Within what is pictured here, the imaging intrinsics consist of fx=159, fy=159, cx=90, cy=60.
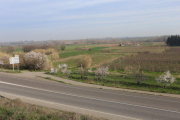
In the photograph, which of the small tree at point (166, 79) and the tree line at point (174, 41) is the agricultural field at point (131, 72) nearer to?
the small tree at point (166, 79)

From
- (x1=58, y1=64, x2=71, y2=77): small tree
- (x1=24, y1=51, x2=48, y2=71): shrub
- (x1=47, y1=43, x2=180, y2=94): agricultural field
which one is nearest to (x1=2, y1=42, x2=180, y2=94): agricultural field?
(x1=47, y1=43, x2=180, y2=94): agricultural field

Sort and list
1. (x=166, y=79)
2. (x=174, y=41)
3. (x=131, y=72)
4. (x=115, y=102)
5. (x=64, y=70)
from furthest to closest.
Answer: (x=174, y=41) < (x=131, y=72) < (x=64, y=70) < (x=166, y=79) < (x=115, y=102)

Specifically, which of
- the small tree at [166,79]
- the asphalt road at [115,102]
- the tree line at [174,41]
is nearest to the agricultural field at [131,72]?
the small tree at [166,79]

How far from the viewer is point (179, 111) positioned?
893cm

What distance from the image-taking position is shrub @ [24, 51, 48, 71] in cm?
2648

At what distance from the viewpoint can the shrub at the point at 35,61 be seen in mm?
26484

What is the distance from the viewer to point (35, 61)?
1046 inches

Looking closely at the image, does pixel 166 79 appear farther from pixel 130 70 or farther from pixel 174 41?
pixel 174 41

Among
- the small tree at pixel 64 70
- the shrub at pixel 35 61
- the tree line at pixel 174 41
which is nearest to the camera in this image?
the small tree at pixel 64 70

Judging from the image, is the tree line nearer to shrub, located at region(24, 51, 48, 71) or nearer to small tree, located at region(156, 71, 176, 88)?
shrub, located at region(24, 51, 48, 71)

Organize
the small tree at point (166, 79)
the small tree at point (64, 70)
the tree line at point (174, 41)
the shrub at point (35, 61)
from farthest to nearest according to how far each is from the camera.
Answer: the tree line at point (174, 41)
the shrub at point (35, 61)
the small tree at point (64, 70)
the small tree at point (166, 79)

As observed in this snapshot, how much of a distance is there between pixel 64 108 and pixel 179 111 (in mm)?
6482

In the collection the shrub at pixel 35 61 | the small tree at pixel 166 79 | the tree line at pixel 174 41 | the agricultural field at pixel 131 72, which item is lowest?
the agricultural field at pixel 131 72

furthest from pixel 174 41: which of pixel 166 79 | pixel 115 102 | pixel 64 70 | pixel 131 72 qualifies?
pixel 115 102
